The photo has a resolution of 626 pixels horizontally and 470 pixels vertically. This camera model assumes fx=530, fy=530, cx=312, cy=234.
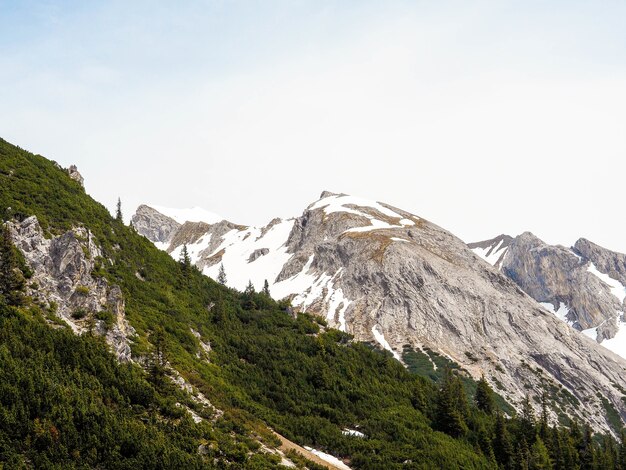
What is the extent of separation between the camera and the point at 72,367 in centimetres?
3784

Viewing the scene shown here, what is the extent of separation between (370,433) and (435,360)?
226 ft

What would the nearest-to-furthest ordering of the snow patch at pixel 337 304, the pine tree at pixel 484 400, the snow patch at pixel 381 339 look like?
the pine tree at pixel 484 400, the snow patch at pixel 381 339, the snow patch at pixel 337 304

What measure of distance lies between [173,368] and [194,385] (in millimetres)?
2537

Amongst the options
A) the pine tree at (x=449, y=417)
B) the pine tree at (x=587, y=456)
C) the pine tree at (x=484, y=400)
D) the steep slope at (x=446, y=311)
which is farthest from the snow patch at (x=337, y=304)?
the pine tree at (x=449, y=417)

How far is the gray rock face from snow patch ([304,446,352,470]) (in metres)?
19.7

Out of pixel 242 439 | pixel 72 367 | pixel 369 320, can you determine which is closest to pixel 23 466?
pixel 72 367

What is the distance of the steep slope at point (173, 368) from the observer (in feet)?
113

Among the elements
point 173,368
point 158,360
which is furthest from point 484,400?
point 158,360

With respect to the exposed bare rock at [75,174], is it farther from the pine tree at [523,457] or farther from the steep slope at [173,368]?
the pine tree at [523,457]

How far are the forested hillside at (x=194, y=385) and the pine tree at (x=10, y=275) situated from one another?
0.38ft

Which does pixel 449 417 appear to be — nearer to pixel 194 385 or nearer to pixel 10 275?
pixel 194 385

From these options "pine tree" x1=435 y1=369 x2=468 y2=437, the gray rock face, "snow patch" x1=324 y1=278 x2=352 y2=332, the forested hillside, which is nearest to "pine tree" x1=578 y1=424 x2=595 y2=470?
the forested hillside

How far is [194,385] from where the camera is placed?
49188mm

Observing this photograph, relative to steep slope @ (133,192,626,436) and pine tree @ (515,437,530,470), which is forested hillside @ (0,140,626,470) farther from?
steep slope @ (133,192,626,436)
